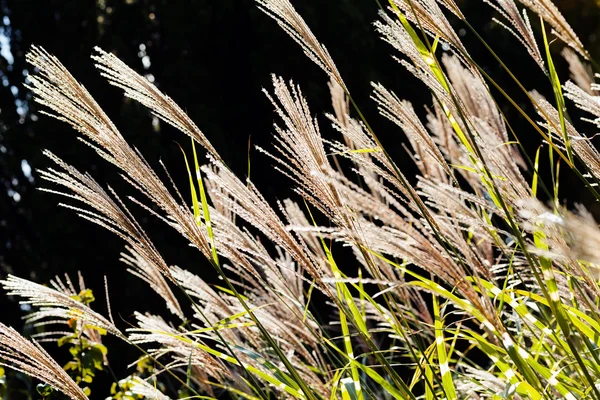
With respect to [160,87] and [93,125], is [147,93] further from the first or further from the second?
[160,87]

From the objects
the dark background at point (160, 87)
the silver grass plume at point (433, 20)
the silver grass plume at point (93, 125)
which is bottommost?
the dark background at point (160, 87)

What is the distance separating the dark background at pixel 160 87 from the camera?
6.31m

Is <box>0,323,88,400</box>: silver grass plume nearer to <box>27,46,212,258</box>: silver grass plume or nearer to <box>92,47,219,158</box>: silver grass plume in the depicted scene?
<box>27,46,212,258</box>: silver grass plume

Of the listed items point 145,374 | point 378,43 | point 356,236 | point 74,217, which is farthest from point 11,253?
point 356,236

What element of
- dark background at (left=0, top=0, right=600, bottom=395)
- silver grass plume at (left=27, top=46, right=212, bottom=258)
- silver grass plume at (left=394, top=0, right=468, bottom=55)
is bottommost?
dark background at (left=0, top=0, right=600, bottom=395)

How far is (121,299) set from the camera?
6.27 metres

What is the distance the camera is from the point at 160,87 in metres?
6.62

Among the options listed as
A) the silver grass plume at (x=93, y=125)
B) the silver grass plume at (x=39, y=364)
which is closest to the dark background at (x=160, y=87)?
the silver grass plume at (x=39, y=364)

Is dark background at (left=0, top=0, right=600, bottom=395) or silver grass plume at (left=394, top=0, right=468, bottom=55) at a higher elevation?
silver grass plume at (left=394, top=0, right=468, bottom=55)

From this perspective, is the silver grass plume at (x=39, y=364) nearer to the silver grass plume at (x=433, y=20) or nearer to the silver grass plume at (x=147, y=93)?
the silver grass plume at (x=147, y=93)

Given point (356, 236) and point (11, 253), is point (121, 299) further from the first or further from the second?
point (356, 236)

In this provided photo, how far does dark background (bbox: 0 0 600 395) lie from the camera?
6.31 metres

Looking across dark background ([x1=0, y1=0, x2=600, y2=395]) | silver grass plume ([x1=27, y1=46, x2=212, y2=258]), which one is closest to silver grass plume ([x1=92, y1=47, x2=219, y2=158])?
silver grass plume ([x1=27, y1=46, x2=212, y2=258])

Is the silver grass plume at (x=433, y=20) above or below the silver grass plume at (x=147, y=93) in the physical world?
above
